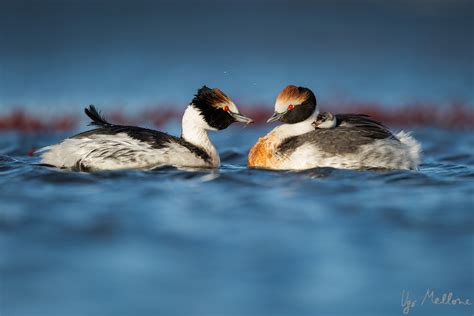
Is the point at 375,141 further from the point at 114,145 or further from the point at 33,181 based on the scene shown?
the point at 33,181

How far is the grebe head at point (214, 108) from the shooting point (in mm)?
10562

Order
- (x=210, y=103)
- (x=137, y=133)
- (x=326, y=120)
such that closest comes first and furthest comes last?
(x=137, y=133)
(x=326, y=120)
(x=210, y=103)

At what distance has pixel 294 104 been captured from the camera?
34.6 ft

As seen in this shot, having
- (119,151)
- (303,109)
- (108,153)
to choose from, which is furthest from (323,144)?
(108,153)

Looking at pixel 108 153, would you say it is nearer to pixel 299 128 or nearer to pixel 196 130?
pixel 196 130

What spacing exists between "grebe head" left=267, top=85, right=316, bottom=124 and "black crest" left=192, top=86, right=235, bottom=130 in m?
0.67

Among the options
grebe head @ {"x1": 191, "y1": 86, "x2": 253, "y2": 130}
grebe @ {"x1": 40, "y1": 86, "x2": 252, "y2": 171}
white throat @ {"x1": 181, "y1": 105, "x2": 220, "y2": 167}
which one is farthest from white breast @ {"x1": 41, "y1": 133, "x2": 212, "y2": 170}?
grebe head @ {"x1": 191, "y1": 86, "x2": 253, "y2": 130}

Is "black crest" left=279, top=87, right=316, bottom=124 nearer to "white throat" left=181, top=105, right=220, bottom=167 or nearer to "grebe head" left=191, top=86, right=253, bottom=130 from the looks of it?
"grebe head" left=191, top=86, right=253, bottom=130

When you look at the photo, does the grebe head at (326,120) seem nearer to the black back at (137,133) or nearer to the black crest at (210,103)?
the black crest at (210,103)

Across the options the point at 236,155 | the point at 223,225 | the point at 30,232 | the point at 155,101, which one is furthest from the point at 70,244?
the point at 155,101

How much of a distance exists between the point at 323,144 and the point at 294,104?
814 mm

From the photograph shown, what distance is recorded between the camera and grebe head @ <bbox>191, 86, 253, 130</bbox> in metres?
10.6

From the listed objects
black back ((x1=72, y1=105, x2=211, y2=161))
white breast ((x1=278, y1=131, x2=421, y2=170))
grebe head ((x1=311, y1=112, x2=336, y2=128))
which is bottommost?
white breast ((x1=278, y1=131, x2=421, y2=170))

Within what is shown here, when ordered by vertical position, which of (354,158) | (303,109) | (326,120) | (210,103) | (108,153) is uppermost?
(210,103)
